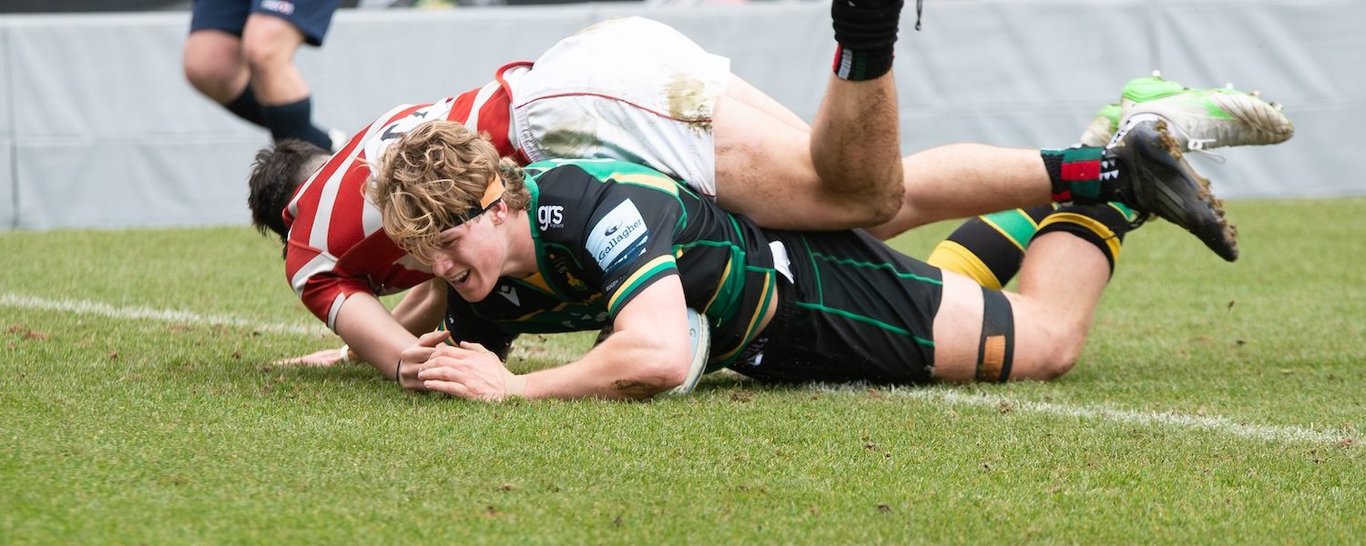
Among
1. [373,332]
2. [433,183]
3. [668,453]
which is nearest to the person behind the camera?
[668,453]

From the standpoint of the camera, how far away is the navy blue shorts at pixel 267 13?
21.0 ft

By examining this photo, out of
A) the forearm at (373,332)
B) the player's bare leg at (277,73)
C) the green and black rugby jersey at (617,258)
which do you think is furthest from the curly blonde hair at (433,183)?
the player's bare leg at (277,73)

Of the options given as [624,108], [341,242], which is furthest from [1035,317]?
[341,242]

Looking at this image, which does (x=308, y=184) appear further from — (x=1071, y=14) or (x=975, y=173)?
(x=1071, y=14)

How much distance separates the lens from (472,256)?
3.30 m

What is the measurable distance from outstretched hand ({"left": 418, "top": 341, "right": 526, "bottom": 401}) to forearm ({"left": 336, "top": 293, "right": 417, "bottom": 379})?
208 millimetres

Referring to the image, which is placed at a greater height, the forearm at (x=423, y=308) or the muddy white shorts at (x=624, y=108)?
the muddy white shorts at (x=624, y=108)

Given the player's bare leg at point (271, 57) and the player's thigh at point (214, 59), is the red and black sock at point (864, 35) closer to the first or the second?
the player's bare leg at point (271, 57)

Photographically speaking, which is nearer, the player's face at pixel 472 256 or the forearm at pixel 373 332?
the player's face at pixel 472 256

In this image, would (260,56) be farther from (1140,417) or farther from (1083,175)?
(1140,417)

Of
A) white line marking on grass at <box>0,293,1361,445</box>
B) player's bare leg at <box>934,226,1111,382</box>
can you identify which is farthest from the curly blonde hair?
player's bare leg at <box>934,226,1111,382</box>

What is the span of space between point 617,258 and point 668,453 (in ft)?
1.73

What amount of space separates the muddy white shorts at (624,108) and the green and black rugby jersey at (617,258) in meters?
0.16

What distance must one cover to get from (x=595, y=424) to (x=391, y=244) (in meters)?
0.81
